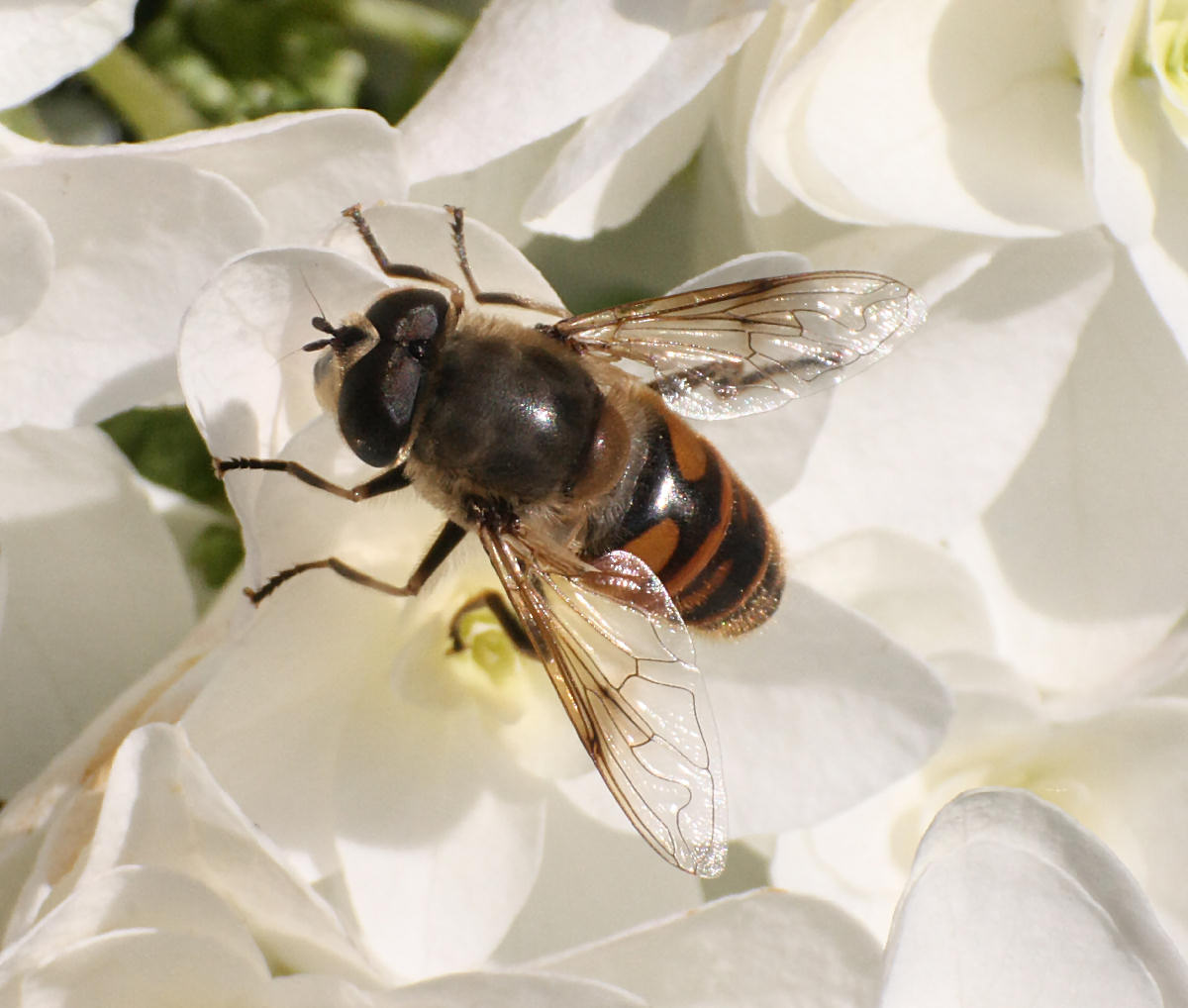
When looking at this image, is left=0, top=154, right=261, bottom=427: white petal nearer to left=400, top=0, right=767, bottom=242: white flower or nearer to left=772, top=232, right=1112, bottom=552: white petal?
left=400, top=0, right=767, bottom=242: white flower

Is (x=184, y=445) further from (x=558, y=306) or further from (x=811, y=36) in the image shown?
(x=811, y=36)

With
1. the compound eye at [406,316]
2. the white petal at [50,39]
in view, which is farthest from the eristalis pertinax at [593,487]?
the white petal at [50,39]

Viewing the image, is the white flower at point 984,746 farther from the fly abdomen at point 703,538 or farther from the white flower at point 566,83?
the white flower at point 566,83

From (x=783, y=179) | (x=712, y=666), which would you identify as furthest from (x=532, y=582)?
(x=783, y=179)

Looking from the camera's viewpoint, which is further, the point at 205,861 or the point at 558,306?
the point at 558,306

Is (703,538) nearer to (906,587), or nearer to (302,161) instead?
(906,587)

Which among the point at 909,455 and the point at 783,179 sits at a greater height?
the point at 783,179
